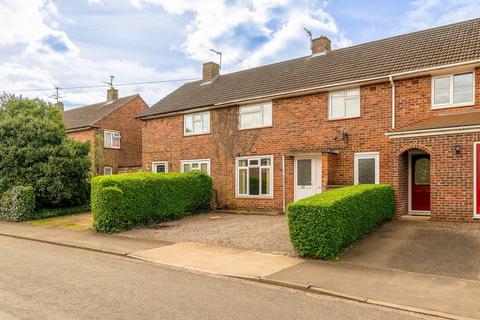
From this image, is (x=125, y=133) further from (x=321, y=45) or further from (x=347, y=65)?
(x=347, y=65)

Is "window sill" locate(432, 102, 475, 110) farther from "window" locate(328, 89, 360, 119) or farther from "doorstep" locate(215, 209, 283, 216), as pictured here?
"doorstep" locate(215, 209, 283, 216)

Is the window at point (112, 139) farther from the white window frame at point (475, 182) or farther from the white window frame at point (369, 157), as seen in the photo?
the white window frame at point (475, 182)

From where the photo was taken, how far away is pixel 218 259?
870 centimetres

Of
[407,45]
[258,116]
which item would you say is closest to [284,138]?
[258,116]

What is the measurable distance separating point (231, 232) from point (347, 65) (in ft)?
28.4

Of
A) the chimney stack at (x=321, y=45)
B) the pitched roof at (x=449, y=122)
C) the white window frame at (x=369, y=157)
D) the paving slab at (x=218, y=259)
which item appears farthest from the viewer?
the chimney stack at (x=321, y=45)

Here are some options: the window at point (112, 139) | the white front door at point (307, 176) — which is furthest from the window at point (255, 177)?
the window at point (112, 139)

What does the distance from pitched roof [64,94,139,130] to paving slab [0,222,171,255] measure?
1366 centimetres

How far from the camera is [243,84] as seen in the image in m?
19.4

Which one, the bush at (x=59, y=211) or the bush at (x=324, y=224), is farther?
the bush at (x=59, y=211)

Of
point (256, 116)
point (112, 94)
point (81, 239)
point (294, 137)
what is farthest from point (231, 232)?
point (112, 94)

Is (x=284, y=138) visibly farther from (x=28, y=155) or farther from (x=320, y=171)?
(x=28, y=155)

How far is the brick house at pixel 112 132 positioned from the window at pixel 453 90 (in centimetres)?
1777

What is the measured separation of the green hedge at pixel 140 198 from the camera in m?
12.8
